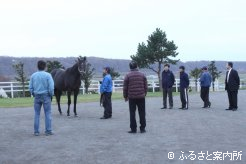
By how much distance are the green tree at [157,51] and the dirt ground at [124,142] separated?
1742 inches

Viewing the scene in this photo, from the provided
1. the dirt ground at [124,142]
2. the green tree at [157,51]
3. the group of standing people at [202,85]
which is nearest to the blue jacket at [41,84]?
the dirt ground at [124,142]

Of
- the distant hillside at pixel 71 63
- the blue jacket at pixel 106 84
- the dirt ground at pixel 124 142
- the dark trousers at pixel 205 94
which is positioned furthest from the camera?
the distant hillside at pixel 71 63

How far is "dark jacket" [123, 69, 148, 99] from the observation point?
1200 cm

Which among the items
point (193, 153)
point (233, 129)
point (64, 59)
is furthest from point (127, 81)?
point (64, 59)

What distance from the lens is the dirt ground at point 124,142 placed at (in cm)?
840

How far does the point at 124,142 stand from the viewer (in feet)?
33.8

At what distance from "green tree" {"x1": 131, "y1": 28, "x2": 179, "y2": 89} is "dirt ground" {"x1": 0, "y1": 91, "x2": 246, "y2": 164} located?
4424cm

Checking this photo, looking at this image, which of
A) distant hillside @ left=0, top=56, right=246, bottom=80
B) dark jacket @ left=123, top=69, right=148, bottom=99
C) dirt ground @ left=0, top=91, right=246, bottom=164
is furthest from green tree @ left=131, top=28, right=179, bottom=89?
distant hillside @ left=0, top=56, right=246, bottom=80

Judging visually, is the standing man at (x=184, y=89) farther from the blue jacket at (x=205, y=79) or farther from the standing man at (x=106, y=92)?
the standing man at (x=106, y=92)

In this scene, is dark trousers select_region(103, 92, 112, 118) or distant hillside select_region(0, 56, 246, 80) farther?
distant hillside select_region(0, 56, 246, 80)

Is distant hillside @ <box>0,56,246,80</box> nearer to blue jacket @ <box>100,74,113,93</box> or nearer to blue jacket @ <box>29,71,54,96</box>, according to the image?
blue jacket @ <box>100,74,113,93</box>

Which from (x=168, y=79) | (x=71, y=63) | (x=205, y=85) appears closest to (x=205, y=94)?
(x=205, y=85)

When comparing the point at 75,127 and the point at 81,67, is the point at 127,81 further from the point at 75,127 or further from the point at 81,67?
the point at 81,67

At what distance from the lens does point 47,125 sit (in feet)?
39.4
